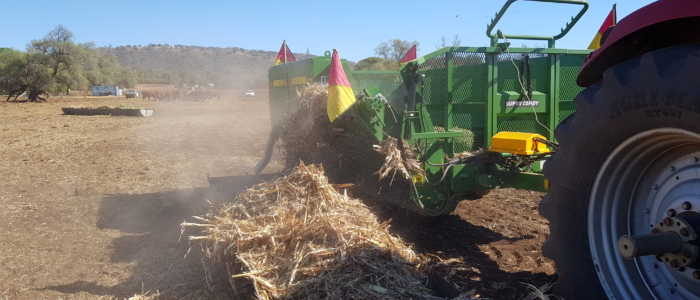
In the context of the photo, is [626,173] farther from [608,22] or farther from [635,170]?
[608,22]

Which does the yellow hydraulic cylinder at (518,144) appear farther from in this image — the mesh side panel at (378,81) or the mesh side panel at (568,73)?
the mesh side panel at (378,81)

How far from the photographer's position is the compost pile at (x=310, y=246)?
11.5ft

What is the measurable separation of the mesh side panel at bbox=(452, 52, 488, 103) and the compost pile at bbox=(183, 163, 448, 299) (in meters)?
1.56

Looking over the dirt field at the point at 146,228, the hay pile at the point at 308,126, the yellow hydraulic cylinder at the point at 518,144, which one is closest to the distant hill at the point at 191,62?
the dirt field at the point at 146,228

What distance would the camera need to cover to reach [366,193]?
566cm

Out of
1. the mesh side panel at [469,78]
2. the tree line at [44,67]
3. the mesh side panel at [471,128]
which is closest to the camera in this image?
the mesh side panel at [469,78]

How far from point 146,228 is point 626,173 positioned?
211 inches

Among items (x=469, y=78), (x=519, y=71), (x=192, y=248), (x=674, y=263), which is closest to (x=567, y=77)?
(x=519, y=71)

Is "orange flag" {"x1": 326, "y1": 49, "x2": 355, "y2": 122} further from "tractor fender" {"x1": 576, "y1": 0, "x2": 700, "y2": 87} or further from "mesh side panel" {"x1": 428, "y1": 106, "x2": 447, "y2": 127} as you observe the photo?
"tractor fender" {"x1": 576, "y1": 0, "x2": 700, "y2": 87}

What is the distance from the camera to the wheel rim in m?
2.12

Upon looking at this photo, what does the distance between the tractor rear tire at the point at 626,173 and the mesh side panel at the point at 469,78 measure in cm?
248

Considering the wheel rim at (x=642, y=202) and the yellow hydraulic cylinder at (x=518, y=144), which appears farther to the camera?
the yellow hydraulic cylinder at (x=518, y=144)

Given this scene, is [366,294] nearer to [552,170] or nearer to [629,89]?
[552,170]

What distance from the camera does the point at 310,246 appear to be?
3.81 metres
